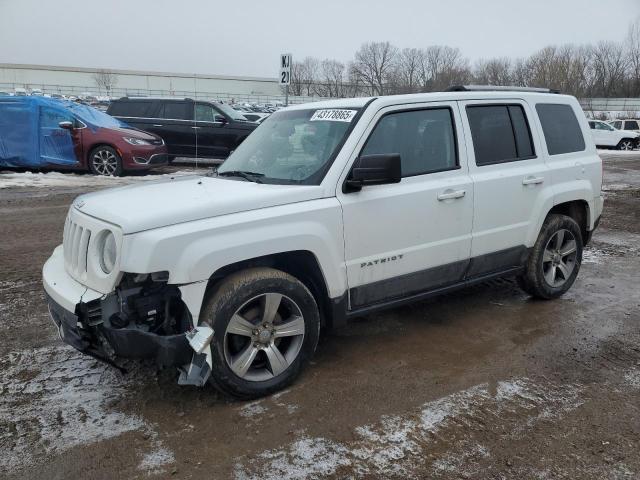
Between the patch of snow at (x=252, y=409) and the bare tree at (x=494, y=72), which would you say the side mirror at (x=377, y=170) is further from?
the bare tree at (x=494, y=72)

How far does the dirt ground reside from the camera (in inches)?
112

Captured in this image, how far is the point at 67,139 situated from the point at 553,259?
1152 cm

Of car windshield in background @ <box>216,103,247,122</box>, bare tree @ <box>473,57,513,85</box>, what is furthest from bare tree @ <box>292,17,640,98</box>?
car windshield in background @ <box>216,103,247,122</box>

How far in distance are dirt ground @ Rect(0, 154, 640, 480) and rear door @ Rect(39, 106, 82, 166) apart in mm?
8800

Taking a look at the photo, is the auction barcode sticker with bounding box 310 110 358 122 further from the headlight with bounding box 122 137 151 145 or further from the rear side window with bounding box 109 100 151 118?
the rear side window with bounding box 109 100 151 118

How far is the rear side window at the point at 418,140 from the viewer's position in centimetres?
398

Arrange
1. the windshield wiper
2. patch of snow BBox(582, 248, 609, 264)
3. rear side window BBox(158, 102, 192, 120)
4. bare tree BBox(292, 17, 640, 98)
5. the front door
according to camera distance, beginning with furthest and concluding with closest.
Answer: bare tree BBox(292, 17, 640, 98)
rear side window BBox(158, 102, 192, 120)
patch of snow BBox(582, 248, 609, 264)
the windshield wiper
the front door

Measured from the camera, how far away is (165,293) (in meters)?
3.19


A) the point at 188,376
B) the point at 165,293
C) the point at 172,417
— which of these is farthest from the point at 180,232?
the point at 172,417

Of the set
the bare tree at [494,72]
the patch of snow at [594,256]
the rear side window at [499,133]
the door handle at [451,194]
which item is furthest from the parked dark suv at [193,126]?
the bare tree at [494,72]

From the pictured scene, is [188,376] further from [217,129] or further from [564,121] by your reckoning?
[217,129]

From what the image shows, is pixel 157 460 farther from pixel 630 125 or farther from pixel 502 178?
pixel 630 125

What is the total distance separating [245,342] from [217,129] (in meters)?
12.3

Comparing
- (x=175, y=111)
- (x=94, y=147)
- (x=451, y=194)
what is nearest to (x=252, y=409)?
(x=451, y=194)
